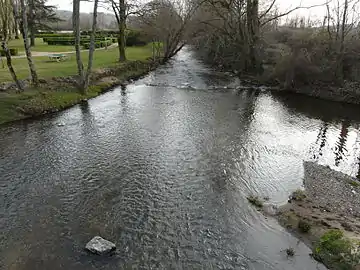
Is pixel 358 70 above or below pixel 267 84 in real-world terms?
above

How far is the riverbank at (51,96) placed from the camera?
68.1ft

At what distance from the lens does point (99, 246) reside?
30.7 feet

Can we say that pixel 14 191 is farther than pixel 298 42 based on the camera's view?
No

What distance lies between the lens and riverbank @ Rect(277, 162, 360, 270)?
30.8 feet

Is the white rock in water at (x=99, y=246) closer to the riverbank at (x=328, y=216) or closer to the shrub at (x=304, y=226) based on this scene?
the riverbank at (x=328, y=216)

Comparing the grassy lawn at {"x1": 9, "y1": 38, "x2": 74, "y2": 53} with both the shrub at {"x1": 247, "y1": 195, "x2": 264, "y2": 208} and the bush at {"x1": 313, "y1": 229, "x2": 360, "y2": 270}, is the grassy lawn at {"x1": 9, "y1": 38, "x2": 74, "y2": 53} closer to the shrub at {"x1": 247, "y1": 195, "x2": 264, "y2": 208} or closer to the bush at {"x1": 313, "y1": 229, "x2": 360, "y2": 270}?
the shrub at {"x1": 247, "y1": 195, "x2": 264, "y2": 208}

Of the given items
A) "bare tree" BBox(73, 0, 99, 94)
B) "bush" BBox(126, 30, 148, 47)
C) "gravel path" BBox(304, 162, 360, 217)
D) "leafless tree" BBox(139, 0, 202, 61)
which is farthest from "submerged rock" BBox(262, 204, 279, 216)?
"bush" BBox(126, 30, 148, 47)

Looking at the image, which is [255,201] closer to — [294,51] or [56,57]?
[294,51]

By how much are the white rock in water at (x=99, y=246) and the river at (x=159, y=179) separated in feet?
0.63

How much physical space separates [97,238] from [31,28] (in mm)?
46063

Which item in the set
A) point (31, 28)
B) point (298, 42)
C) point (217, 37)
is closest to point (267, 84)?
point (298, 42)

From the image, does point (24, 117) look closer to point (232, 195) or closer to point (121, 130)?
point (121, 130)

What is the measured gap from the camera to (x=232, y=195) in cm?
1275

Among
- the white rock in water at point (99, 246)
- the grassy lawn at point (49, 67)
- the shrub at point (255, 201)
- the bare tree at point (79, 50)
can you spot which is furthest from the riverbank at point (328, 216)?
the grassy lawn at point (49, 67)
